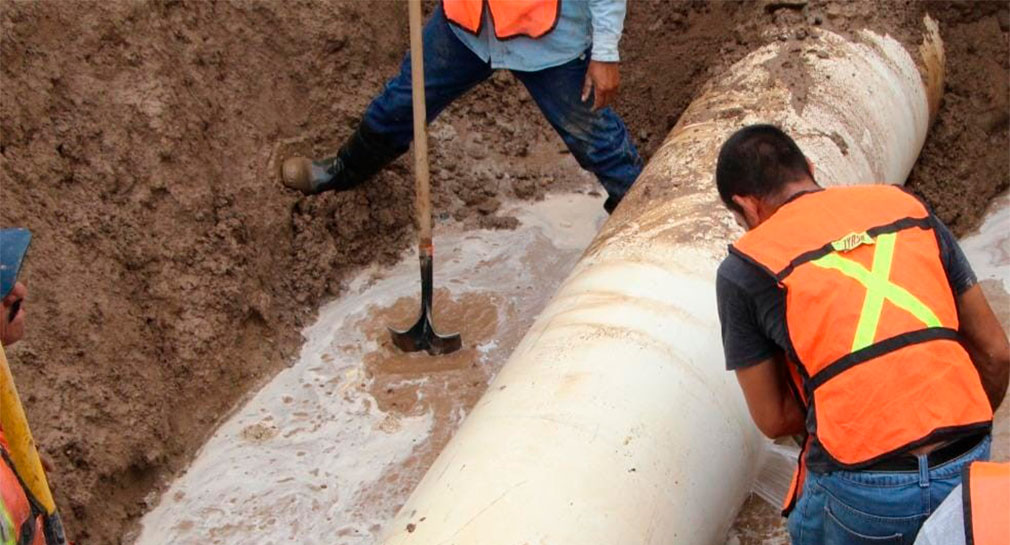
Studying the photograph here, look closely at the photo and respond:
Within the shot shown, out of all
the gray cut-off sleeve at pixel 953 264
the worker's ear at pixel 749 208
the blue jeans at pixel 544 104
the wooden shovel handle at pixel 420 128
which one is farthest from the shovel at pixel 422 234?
the gray cut-off sleeve at pixel 953 264

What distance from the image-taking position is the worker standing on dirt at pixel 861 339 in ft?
6.33

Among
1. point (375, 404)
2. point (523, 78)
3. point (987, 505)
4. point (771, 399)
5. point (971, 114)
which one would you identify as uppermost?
point (987, 505)

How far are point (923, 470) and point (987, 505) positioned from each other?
1.79 feet

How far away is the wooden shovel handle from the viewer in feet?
12.3

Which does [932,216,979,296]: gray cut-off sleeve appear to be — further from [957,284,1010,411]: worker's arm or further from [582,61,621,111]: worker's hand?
[582,61,621,111]: worker's hand

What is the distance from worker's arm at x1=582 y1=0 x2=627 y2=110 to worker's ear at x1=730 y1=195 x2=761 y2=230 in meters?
1.58

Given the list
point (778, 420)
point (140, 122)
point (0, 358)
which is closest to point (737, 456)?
point (778, 420)

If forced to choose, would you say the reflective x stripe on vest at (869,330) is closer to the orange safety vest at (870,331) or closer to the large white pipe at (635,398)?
the orange safety vest at (870,331)

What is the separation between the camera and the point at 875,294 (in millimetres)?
1946

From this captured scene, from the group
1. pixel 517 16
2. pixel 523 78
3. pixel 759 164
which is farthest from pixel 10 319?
pixel 523 78

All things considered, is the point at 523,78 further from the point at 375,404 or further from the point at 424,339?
the point at 375,404

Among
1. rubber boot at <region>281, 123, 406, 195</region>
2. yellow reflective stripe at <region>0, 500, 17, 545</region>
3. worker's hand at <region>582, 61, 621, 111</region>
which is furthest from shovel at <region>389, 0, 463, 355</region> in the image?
yellow reflective stripe at <region>0, 500, 17, 545</region>

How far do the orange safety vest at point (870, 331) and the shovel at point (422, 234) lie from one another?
6.37ft

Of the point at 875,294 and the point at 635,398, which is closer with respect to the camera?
the point at 875,294
